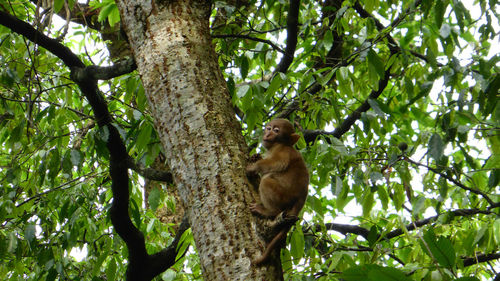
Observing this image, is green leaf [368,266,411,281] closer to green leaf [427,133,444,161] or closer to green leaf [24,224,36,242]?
green leaf [427,133,444,161]

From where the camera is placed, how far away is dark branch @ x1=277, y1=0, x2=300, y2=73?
458cm

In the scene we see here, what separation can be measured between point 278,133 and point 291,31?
0.93 m

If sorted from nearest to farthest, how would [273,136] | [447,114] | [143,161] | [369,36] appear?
1. [447,114]
2. [143,161]
3. [369,36]
4. [273,136]

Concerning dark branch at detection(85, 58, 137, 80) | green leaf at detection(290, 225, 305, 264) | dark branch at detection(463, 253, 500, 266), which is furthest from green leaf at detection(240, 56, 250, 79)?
dark branch at detection(463, 253, 500, 266)

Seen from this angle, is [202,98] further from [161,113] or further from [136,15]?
[136,15]

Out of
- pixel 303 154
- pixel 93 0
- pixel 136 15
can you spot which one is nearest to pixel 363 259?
pixel 303 154

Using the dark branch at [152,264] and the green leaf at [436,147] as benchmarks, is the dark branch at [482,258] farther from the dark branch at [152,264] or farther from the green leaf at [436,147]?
the dark branch at [152,264]

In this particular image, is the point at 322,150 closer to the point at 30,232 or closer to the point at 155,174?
the point at 155,174

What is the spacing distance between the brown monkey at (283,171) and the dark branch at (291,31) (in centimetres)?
56

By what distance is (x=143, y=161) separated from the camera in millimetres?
3928

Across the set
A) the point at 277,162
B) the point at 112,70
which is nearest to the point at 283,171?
the point at 277,162

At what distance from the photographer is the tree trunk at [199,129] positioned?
7.63 ft

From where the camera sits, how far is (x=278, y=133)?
4621 millimetres

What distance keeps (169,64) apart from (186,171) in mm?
627
